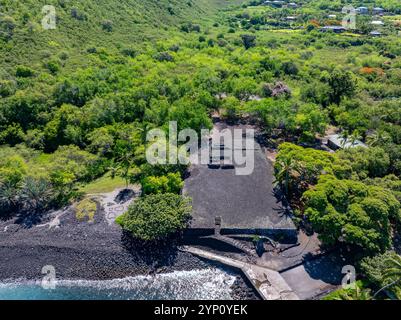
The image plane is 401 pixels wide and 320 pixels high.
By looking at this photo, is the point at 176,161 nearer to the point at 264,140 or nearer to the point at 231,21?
the point at 264,140

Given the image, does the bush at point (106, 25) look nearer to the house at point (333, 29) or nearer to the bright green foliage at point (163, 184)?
the bright green foliage at point (163, 184)

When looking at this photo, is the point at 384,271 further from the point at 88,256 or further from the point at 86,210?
the point at 86,210

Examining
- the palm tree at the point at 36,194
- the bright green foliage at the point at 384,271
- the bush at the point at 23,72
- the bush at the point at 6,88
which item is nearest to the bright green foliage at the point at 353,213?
the bright green foliage at the point at 384,271

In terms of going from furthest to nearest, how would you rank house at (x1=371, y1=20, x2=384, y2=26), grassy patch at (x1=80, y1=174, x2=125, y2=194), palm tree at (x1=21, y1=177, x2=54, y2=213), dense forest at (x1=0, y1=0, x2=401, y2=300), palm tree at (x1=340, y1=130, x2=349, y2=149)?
house at (x1=371, y1=20, x2=384, y2=26), palm tree at (x1=340, y1=130, x2=349, y2=149), grassy patch at (x1=80, y1=174, x2=125, y2=194), palm tree at (x1=21, y1=177, x2=54, y2=213), dense forest at (x1=0, y1=0, x2=401, y2=300)

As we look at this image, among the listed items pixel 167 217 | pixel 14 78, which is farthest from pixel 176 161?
pixel 14 78

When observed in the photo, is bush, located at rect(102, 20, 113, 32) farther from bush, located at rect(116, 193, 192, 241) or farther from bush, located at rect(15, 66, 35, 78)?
bush, located at rect(116, 193, 192, 241)

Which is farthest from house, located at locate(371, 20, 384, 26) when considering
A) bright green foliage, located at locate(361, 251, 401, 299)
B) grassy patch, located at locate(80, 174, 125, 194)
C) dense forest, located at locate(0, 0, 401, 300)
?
grassy patch, located at locate(80, 174, 125, 194)
